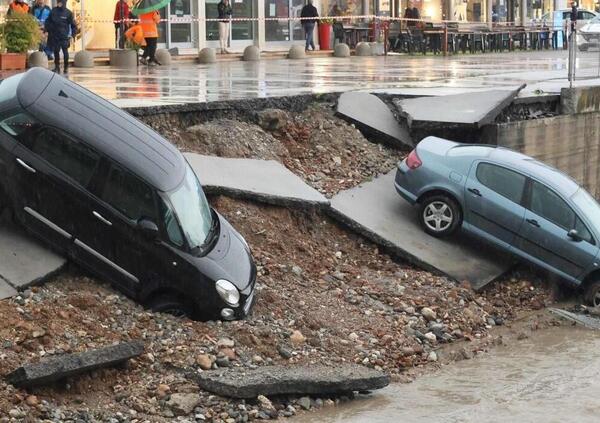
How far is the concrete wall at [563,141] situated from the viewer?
19.7m

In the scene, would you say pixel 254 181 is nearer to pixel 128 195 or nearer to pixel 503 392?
pixel 128 195

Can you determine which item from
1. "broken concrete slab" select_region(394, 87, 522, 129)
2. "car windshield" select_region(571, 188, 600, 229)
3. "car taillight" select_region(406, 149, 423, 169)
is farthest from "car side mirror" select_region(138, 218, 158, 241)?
"broken concrete slab" select_region(394, 87, 522, 129)

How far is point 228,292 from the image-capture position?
1178cm

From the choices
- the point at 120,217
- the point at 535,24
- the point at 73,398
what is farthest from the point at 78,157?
the point at 535,24

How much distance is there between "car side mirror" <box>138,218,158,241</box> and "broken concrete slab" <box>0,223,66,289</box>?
95 centimetres

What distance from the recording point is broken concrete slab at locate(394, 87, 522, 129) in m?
18.9

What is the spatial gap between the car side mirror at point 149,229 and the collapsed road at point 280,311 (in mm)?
708

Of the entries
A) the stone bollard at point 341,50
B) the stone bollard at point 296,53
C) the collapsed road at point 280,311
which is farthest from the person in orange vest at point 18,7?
the stone bollard at point 341,50

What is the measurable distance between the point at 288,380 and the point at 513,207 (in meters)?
6.87

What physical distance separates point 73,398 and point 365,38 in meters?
36.7

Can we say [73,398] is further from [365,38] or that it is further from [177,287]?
[365,38]

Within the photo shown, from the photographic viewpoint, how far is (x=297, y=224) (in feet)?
50.5

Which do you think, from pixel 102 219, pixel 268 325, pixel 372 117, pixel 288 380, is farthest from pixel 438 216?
pixel 288 380

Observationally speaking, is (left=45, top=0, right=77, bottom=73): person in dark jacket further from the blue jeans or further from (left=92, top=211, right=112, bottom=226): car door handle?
(left=92, top=211, right=112, bottom=226): car door handle
